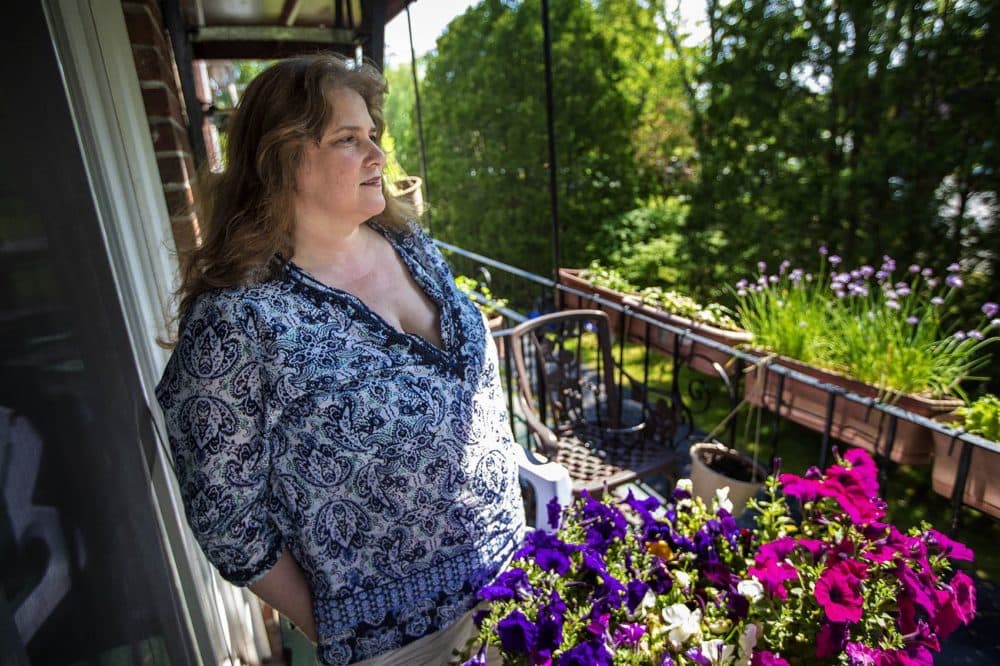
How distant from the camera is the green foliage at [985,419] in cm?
203

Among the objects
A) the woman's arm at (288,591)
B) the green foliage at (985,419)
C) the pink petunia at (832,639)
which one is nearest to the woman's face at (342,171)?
the woman's arm at (288,591)

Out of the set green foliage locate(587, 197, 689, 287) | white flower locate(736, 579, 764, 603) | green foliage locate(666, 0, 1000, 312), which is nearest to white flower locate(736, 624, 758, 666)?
white flower locate(736, 579, 764, 603)

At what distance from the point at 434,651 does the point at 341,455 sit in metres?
0.47

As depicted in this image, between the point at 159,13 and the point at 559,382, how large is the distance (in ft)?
6.65

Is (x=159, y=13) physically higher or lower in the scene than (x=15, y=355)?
higher

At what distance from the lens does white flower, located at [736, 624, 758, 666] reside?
89 centimetres

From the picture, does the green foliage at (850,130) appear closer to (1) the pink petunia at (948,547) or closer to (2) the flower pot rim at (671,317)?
(2) the flower pot rim at (671,317)

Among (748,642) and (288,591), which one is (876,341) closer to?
(748,642)

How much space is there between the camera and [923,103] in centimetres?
385

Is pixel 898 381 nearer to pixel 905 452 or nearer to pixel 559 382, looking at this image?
pixel 905 452

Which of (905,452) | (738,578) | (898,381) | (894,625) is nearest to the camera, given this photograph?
(894,625)

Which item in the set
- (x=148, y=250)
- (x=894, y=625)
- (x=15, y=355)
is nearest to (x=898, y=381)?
(x=894, y=625)

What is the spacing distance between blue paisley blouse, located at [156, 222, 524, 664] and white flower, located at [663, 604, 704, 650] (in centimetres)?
40

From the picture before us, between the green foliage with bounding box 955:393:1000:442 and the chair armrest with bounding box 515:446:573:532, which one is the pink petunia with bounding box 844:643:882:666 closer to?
the chair armrest with bounding box 515:446:573:532
